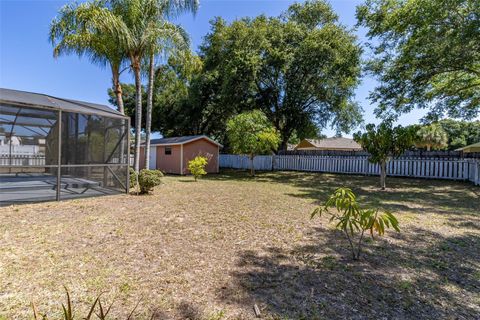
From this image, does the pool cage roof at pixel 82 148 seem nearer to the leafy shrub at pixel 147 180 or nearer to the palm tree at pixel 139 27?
the leafy shrub at pixel 147 180

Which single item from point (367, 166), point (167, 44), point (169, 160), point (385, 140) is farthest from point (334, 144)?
point (167, 44)

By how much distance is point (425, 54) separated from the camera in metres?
9.45

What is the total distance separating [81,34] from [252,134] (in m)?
8.26

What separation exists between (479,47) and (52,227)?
42.2 feet

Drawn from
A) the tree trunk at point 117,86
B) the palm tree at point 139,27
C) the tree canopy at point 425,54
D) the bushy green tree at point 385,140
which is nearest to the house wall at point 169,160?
the palm tree at point 139,27

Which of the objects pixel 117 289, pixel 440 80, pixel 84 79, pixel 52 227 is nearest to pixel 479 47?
pixel 440 80

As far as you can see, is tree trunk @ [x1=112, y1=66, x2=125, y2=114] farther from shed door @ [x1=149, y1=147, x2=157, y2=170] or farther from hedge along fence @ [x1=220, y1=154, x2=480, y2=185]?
hedge along fence @ [x1=220, y1=154, x2=480, y2=185]

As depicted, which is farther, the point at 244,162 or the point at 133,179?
the point at 244,162

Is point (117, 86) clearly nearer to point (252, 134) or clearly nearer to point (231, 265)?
point (252, 134)

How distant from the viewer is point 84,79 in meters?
12.7

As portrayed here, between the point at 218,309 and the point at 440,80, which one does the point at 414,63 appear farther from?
the point at 218,309

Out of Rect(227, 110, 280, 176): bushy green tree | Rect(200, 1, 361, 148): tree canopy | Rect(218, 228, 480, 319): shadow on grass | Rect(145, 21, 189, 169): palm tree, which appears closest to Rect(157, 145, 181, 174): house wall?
Rect(227, 110, 280, 176): bushy green tree

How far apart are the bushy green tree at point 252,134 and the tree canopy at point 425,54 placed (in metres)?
5.23

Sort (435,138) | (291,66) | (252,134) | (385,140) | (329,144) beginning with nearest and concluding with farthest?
(385,140)
(252,134)
(291,66)
(329,144)
(435,138)
